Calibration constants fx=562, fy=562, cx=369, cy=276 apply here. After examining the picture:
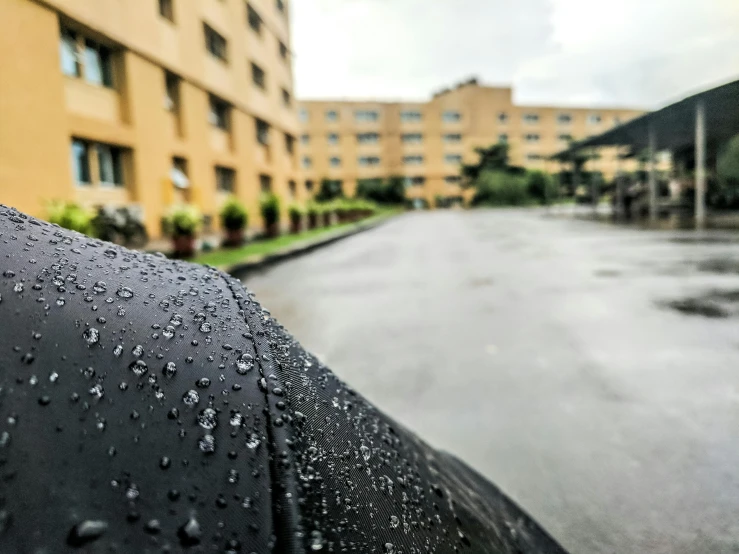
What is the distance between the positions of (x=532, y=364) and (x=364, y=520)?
297 centimetres

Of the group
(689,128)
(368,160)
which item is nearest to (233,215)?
(689,128)

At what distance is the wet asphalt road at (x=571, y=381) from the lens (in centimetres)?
196

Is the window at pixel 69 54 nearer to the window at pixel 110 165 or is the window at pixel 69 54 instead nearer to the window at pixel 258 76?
the window at pixel 110 165

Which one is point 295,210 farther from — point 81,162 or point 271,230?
point 81,162

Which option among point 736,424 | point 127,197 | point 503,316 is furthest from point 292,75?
point 736,424

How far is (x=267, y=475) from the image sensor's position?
0.74 m

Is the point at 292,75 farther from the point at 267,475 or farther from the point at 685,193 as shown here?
the point at 267,475

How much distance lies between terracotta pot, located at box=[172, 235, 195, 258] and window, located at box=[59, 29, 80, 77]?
446 cm

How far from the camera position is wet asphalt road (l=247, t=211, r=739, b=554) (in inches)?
77.2

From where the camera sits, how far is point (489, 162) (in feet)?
197

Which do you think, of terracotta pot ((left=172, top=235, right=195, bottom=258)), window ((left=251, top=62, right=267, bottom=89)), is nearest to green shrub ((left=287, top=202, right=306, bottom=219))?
window ((left=251, top=62, right=267, bottom=89))

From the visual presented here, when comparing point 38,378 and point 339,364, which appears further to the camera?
point 339,364

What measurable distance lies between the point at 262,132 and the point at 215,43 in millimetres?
5309

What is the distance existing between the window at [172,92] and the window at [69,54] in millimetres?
3954
